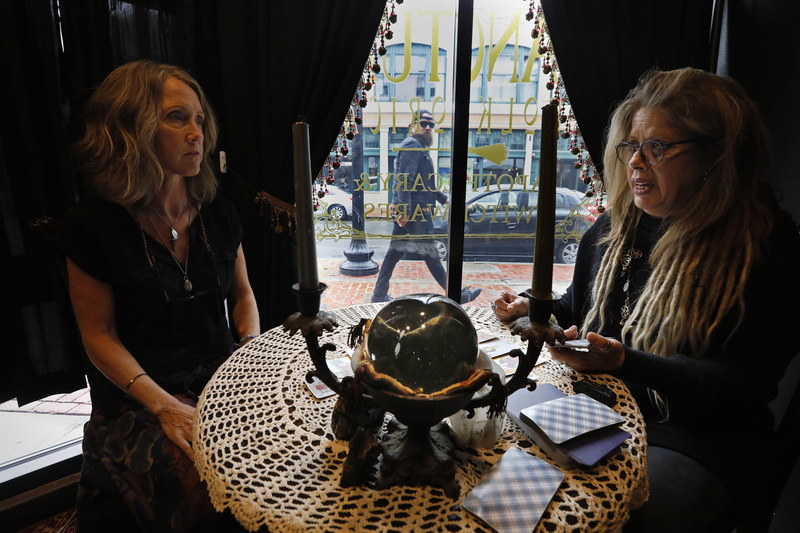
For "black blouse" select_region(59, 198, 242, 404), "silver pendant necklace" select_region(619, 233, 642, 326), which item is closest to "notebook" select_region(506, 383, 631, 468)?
"silver pendant necklace" select_region(619, 233, 642, 326)

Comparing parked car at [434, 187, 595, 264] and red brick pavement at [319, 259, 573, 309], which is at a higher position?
parked car at [434, 187, 595, 264]

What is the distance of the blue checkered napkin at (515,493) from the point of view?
60cm

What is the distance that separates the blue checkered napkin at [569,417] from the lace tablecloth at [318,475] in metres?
0.04

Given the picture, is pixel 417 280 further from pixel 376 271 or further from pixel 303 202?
pixel 303 202

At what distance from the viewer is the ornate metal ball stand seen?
607 millimetres

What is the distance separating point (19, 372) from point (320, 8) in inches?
69.1

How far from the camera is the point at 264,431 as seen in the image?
777mm

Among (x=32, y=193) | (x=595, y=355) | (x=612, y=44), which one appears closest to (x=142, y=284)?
(x=32, y=193)

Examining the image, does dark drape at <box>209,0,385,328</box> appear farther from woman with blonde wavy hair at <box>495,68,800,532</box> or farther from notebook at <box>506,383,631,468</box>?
notebook at <box>506,383,631,468</box>

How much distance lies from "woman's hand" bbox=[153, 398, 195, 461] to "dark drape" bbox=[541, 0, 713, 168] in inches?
78.1

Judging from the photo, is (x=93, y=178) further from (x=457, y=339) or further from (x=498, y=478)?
(x=498, y=478)

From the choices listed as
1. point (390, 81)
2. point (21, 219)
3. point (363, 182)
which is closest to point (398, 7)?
point (390, 81)

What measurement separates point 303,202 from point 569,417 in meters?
0.62

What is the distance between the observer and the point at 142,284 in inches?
47.6
